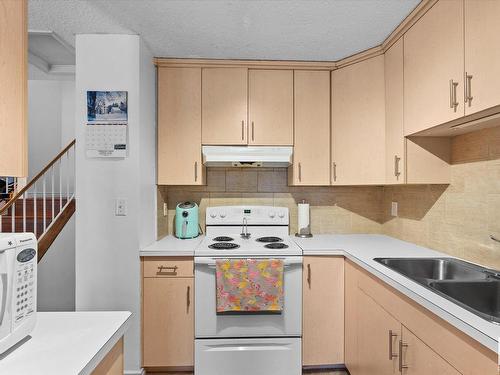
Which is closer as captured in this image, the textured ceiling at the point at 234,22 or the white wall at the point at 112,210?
the textured ceiling at the point at 234,22

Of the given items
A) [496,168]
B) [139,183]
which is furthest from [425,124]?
[139,183]

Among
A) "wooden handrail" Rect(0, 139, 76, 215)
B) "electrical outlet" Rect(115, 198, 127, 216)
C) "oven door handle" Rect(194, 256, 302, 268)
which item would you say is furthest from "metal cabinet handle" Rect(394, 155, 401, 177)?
"wooden handrail" Rect(0, 139, 76, 215)

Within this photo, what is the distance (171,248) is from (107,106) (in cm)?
111

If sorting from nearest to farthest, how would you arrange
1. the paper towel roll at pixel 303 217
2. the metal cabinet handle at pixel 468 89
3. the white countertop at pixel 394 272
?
the white countertop at pixel 394 272 → the metal cabinet handle at pixel 468 89 → the paper towel roll at pixel 303 217

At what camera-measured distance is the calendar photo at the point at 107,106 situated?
6.50 feet

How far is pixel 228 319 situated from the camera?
202cm

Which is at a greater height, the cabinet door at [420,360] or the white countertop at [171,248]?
the white countertop at [171,248]

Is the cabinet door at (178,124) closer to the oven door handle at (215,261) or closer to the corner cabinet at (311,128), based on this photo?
the oven door handle at (215,261)

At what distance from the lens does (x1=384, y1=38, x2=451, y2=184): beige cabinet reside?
1.89 metres

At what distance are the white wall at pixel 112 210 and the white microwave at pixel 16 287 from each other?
47.1 inches

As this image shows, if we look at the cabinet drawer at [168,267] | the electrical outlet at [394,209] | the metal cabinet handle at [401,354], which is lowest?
the metal cabinet handle at [401,354]

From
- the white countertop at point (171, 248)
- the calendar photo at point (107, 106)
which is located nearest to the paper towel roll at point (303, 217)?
the white countertop at point (171, 248)

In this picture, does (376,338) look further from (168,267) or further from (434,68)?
(434,68)

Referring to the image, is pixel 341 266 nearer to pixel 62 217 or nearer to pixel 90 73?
pixel 90 73
